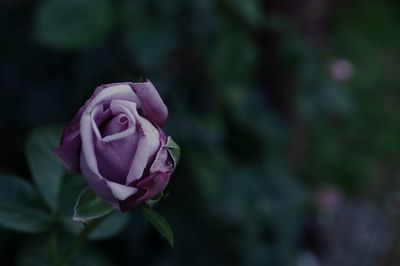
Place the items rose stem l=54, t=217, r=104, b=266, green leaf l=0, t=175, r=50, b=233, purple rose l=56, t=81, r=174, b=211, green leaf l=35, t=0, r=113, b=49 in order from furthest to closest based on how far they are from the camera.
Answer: green leaf l=35, t=0, r=113, b=49, green leaf l=0, t=175, r=50, b=233, rose stem l=54, t=217, r=104, b=266, purple rose l=56, t=81, r=174, b=211

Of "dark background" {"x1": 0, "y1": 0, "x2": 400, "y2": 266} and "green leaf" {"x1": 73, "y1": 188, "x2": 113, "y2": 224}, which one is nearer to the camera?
"green leaf" {"x1": 73, "y1": 188, "x2": 113, "y2": 224}

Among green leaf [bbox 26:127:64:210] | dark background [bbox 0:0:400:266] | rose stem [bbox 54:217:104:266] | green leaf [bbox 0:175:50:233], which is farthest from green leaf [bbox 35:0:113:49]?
rose stem [bbox 54:217:104:266]

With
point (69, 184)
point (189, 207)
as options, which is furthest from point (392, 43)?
point (69, 184)

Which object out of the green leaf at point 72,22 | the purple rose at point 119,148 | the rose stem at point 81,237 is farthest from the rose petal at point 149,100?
the green leaf at point 72,22

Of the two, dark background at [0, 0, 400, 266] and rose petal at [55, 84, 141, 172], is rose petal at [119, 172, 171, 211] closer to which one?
rose petal at [55, 84, 141, 172]

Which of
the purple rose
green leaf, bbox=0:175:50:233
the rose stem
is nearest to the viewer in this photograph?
the purple rose

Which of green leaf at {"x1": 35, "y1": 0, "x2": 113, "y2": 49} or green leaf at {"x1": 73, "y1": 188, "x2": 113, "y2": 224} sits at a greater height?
green leaf at {"x1": 73, "y1": 188, "x2": 113, "y2": 224}

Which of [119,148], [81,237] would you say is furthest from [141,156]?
[81,237]

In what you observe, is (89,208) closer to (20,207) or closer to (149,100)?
(149,100)
